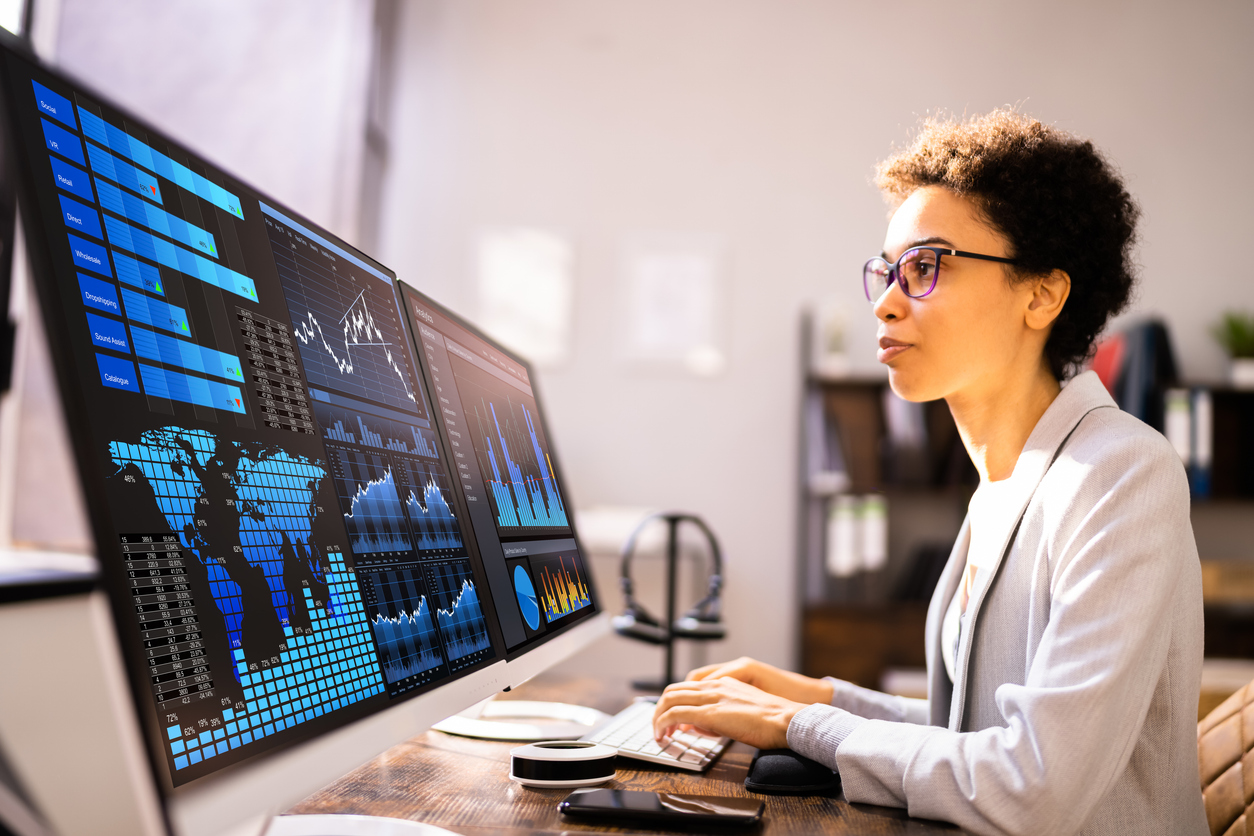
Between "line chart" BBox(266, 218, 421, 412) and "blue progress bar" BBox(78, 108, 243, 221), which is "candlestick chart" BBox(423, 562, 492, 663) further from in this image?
"blue progress bar" BBox(78, 108, 243, 221)

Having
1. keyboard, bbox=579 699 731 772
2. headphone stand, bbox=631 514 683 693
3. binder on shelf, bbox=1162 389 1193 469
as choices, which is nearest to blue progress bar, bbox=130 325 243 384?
keyboard, bbox=579 699 731 772

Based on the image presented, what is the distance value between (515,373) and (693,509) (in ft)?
8.55

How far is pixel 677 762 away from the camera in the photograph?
875mm

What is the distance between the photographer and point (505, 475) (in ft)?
3.38

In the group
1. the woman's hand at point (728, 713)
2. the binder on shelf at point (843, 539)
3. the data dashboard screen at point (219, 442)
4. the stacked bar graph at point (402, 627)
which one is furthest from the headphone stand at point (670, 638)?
the binder on shelf at point (843, 539)

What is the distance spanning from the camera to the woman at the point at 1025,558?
720mm

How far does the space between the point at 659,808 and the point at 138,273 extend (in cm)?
56

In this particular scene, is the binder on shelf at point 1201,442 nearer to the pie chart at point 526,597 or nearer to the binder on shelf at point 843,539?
the binder on shelf at point 843,539

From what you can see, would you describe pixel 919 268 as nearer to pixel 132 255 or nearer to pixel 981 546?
pixel 981 546

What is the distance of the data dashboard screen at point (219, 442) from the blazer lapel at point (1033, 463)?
58cm

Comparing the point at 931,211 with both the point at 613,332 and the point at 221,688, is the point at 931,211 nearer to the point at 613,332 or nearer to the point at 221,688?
the point at 221,688

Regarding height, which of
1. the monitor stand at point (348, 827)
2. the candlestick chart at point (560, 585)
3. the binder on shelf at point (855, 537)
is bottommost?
the binder on shelf at point (855, 537)

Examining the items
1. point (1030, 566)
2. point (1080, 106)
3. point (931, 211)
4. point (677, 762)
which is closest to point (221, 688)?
point (677, 762)

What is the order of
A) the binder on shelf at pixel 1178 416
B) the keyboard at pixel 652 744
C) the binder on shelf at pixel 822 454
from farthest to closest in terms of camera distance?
the binder on shelf at pixel 822 454, the binder on shelf at pixel 1178 416, the keyboard at pixel 652 744
